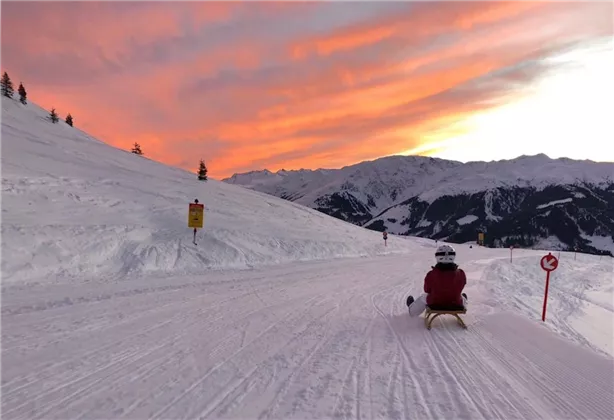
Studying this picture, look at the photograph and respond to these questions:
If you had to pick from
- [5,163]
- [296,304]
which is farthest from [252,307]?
[5,163]

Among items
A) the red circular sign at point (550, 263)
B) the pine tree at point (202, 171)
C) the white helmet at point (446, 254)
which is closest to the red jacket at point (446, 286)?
the white helmet at point (446, 254)

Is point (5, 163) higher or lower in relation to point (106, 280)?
higher

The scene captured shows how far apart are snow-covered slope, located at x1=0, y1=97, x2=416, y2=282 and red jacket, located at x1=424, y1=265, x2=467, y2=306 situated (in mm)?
10449

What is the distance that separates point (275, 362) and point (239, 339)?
1373mm

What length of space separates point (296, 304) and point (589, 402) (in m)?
6.81

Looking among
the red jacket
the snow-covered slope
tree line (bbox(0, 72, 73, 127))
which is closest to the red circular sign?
the red jacket

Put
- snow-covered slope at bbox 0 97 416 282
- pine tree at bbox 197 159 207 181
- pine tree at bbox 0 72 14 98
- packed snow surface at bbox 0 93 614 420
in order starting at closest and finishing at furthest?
packed snow surface at bbox 0 93 614 420 → snow-covered slope at bbox 0 97 416 282 → pine tree at bbox 197 159 207 181 → pine tree at bbox 0 72 14 98

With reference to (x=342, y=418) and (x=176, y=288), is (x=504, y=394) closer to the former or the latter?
(x=342, y=418)

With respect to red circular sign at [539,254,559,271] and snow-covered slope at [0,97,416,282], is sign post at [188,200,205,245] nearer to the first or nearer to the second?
snow-covered slope at [0,97,416,282]

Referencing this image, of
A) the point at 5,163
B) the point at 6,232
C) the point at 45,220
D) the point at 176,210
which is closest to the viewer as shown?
the point at 6,232

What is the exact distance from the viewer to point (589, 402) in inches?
201

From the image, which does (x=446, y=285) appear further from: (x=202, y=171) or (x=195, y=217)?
(x=202, y=171)

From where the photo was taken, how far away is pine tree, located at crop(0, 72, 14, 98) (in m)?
56.6

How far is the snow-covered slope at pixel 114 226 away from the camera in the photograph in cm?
1420
